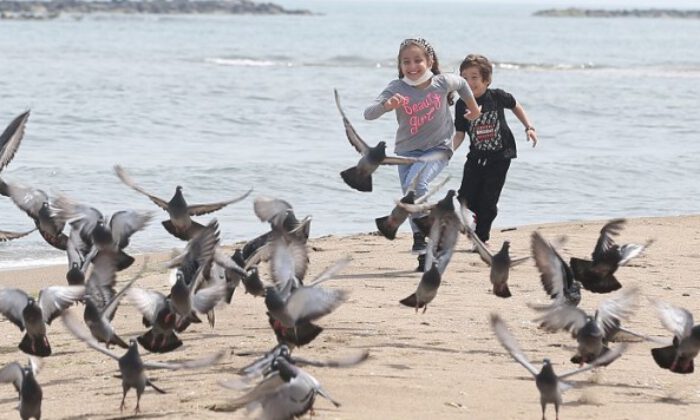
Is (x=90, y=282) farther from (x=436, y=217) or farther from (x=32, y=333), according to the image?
(x=436, y=217)

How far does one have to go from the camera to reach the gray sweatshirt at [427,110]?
33.9ft

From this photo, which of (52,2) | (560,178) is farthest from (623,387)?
(52,2)

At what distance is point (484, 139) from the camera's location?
36.2 ft

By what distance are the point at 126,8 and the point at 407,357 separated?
10779 cm

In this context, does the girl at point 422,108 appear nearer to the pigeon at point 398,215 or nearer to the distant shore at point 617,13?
the pigeon at point 398,215

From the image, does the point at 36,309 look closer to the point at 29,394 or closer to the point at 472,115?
the point at 29,394

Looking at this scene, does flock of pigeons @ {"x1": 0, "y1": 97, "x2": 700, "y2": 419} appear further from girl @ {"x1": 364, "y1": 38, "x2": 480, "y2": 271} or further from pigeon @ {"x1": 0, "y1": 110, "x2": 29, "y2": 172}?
A: girl @ {"x1": 364, "y1": 38, "x2": 480, "y2": 271}

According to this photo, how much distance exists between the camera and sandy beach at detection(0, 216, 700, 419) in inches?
255

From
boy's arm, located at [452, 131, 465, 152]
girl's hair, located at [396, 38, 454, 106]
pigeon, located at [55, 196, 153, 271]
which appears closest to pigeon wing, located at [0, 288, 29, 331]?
pigeon, located at [55, 196, 153, 271]

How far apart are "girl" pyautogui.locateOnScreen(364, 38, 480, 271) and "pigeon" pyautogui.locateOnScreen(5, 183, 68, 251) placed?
2653 millimetres

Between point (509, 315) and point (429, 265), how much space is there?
1.16 meters

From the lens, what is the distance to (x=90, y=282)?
7.68 metres

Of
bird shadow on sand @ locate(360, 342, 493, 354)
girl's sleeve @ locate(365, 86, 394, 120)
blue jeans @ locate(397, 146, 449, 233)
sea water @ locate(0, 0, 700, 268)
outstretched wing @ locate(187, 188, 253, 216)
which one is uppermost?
girl's sleeve @ locate(365, 86, 394, 120)

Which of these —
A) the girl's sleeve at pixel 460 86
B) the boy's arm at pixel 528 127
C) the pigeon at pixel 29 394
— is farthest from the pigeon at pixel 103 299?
the boy's arm at pixel 528 127
